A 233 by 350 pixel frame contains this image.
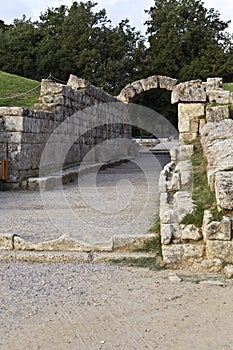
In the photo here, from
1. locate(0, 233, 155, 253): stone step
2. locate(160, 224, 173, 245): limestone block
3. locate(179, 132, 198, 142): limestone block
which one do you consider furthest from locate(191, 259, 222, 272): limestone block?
locate(179, 132, 198, 142): limestone block

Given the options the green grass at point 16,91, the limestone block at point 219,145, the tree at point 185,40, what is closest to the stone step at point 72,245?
the limestone block at point 219,145

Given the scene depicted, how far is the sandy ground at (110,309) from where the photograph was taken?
346 centimetres

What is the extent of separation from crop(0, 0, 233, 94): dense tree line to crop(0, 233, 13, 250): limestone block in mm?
27978

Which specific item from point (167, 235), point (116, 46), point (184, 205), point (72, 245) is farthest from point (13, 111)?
point (116, 46)

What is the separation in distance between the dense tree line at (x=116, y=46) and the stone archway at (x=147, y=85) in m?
10.1

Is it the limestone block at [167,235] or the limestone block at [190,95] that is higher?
the limestone block at [190,95]

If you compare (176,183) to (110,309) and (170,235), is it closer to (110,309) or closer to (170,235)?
(170,235)

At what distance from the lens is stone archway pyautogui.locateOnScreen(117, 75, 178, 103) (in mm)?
24000

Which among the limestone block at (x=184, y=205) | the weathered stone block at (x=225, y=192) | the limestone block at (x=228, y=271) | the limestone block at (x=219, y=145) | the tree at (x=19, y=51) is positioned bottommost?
the limestone block at (x=228, y=271)

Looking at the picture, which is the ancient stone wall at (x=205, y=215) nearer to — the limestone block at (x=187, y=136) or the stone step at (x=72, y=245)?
the stone step at (x=72, y=245)

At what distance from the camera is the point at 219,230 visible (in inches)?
197

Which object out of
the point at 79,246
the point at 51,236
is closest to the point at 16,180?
the point at 51,236

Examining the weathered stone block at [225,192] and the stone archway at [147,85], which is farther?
the stone archway at [147,85]

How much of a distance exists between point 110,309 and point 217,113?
7.85 metres
